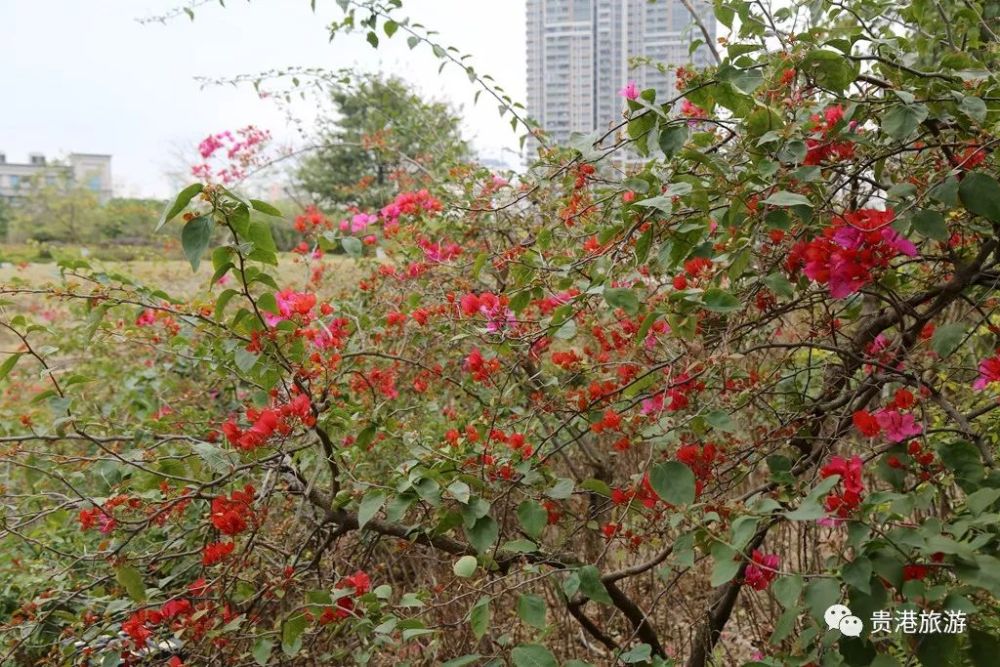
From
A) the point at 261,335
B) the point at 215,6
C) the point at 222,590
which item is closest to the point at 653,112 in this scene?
the point at 261,335

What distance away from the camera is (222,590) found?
1185mm

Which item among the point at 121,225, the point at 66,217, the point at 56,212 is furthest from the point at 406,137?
the point at 56,212

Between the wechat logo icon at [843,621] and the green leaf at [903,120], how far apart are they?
1.73ft

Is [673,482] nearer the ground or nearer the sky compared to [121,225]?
nearer the ground

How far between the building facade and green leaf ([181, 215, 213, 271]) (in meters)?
9.86

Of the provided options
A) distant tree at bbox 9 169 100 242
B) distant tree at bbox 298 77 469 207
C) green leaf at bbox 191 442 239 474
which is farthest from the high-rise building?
distant tree at bbox 9 169 100 242

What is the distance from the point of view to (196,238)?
0.77 metres

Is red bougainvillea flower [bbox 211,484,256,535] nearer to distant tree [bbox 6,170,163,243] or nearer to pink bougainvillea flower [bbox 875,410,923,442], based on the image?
pink bougainvillea flower [bbox 875,410,923,442]

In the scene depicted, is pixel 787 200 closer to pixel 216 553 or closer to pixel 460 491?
pixel 460 491

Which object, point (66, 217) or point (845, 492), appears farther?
point (66, 217)

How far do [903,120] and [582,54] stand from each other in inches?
77.0

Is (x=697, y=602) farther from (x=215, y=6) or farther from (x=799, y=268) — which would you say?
(x=215, y=6)

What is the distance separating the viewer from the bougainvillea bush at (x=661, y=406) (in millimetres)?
823

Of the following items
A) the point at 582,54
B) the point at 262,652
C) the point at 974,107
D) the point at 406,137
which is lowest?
the point at 262,652
